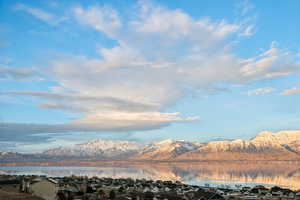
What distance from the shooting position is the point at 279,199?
47781 mm

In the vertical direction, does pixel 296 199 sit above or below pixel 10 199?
below

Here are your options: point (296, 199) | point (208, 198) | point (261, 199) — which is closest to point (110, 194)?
point (208, 198)

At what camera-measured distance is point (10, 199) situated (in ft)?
86.6

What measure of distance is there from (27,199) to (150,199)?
17653 mm

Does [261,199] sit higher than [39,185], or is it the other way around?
[39,185]

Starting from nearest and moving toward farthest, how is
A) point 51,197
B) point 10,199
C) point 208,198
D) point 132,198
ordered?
point 10,199, point 51,197, point 208,198, point 132,198

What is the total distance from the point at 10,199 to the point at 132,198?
17248mm

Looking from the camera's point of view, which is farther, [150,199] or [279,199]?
[279,199]

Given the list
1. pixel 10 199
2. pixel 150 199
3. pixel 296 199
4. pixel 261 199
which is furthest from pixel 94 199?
pixel 296 199

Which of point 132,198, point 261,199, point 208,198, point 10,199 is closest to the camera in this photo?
point 10,199

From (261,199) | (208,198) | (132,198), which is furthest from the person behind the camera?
(261,199)

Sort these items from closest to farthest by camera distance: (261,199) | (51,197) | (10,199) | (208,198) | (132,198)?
(10,199) < (51,197) < (208,198) < (132,198) < (261,199)

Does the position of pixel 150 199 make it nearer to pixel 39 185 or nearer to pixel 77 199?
pixel 77 199

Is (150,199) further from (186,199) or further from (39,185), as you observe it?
(39,185)
